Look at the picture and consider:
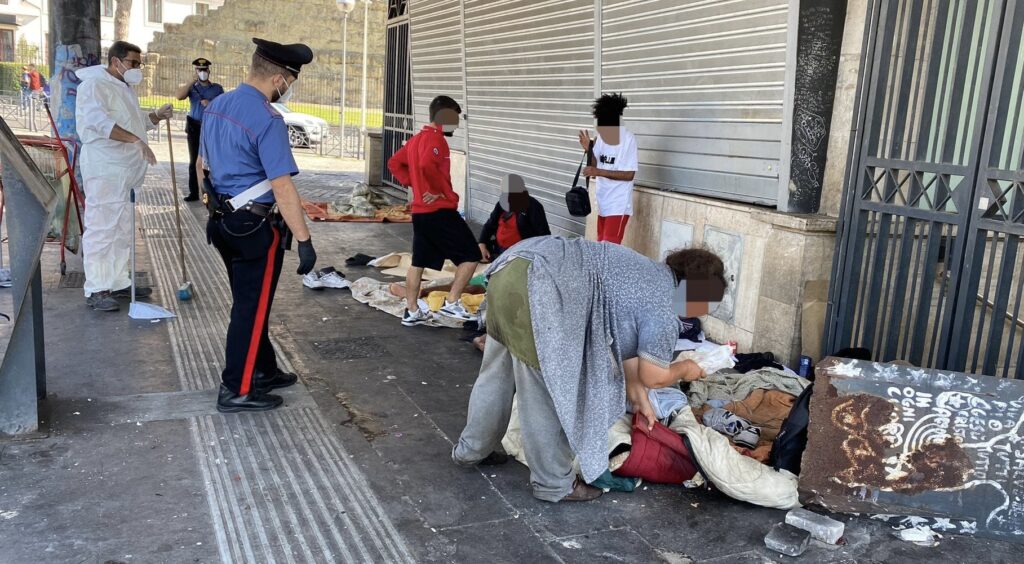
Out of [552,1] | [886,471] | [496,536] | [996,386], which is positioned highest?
[552,1]

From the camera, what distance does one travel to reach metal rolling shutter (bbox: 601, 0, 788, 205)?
19.5 ft

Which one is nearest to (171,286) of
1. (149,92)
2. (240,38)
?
(149,92)

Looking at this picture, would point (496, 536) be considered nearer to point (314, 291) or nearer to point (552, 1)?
point (314, 291)

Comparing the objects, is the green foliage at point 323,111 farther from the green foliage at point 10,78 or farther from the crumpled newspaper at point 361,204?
the crumpled newspaper at point 361,204

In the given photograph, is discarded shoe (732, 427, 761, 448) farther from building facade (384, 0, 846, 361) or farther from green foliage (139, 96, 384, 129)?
green foliage (139, 96, 384, 129)

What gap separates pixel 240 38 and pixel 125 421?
3378 centimetres

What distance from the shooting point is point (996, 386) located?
3619 mm

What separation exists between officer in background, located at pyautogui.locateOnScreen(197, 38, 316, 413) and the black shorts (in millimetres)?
2018

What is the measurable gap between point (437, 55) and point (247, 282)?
28.9 ft

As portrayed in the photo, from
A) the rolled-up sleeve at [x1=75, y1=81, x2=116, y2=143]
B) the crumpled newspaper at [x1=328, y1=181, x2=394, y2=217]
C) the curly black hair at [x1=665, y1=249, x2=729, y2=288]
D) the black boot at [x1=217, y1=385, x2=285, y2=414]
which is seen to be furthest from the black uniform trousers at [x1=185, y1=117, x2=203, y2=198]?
the curly black hair at [x1=665, y1=249, x2=729, y2=288]

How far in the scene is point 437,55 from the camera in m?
12.7

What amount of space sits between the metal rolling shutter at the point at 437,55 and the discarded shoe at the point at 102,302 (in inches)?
254

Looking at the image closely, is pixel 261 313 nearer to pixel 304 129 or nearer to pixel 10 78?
pixel 304 129

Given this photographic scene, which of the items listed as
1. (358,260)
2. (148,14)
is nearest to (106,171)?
(358,260)
